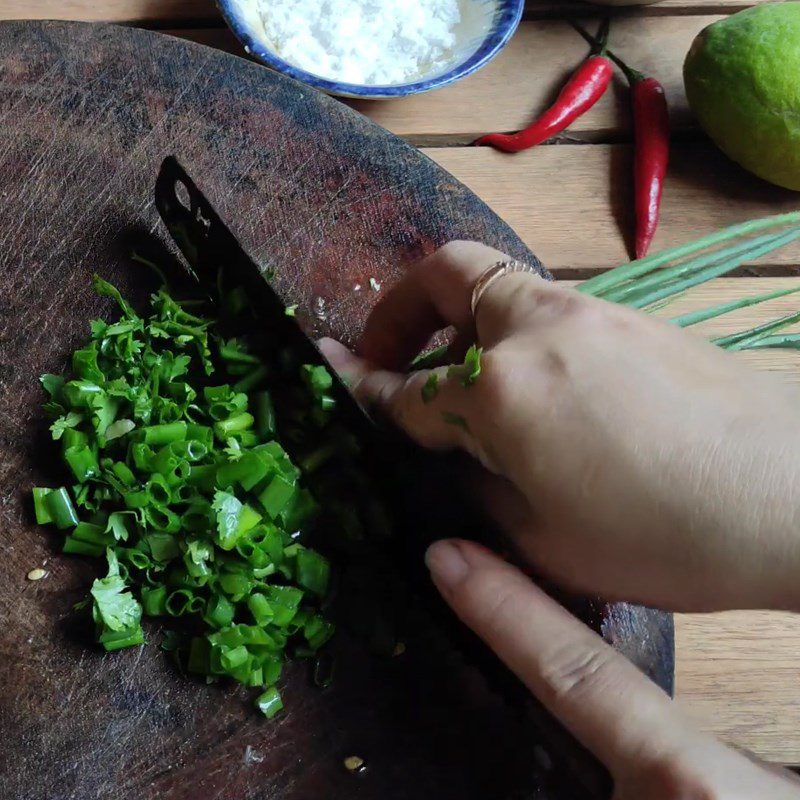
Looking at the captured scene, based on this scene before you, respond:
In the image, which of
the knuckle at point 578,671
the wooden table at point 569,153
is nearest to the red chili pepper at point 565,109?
the wooden table at point 569,153

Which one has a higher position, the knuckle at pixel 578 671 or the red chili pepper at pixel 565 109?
the red chili pepper at pixel 565 109

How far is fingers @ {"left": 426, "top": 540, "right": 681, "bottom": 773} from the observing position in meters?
0.68

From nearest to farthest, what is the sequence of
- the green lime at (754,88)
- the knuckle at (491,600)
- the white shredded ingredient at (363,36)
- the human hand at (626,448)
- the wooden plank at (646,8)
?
1. the human hand at (626,448)
2. the knuckle at (491,600)
3. the green lime at (754,88)
4. the white shredded ingredient at (363,36)
5. the wooden plank at (646,8)

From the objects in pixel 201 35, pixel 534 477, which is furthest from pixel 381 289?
pixel 201 35

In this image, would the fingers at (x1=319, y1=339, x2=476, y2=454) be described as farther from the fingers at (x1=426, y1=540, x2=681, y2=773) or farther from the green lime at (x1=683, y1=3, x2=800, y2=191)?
the green lime at (x1=683, y1=3, x2=800, y2=191)

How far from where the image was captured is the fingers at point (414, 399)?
781 millimetres

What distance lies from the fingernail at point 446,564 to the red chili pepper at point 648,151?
2.34 feet

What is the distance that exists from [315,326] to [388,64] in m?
0.55

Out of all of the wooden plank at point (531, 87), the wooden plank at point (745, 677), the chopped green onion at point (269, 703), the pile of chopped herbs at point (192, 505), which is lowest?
the wooden plank at point (745, 677)

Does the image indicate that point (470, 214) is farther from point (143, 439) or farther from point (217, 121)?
point (143, 439)

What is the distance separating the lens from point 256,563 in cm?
85

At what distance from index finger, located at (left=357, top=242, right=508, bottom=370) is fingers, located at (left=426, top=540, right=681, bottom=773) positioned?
0.84 feet

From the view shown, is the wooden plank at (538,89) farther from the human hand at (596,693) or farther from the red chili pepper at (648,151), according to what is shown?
the human hand at (596,693)

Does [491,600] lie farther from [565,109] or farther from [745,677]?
[565,109]
